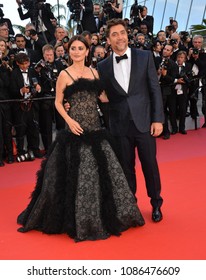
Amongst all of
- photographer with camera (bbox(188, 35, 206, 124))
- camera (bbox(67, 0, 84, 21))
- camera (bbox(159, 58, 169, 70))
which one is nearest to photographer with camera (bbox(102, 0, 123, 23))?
camera (bbox(67, 0, 84, 21))

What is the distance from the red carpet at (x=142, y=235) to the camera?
2857mm

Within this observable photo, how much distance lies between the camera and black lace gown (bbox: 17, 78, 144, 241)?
3119 mm

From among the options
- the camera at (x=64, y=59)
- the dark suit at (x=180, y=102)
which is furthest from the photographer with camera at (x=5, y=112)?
the dark suit at (x=180, y=102)

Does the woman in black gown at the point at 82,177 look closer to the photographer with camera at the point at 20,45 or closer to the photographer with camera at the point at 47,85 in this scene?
the photographer with camera at the point at 47,85

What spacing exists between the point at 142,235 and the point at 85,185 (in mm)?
592

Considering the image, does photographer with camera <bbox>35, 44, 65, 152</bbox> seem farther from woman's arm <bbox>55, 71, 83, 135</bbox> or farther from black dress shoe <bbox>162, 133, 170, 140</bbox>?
woman's arm <bbox>55, 71, 83, 135</bbox>

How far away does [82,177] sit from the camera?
313 centimetres

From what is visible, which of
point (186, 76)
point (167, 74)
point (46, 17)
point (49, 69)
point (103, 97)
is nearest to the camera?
point (103, 97)

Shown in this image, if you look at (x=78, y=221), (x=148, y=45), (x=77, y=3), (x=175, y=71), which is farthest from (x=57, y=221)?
(x=77, y=3)

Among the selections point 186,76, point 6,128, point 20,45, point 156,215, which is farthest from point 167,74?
point 156,215

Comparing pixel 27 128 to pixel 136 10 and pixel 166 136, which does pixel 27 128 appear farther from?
pixel 136 10

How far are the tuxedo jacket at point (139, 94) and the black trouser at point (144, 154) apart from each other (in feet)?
0.27
